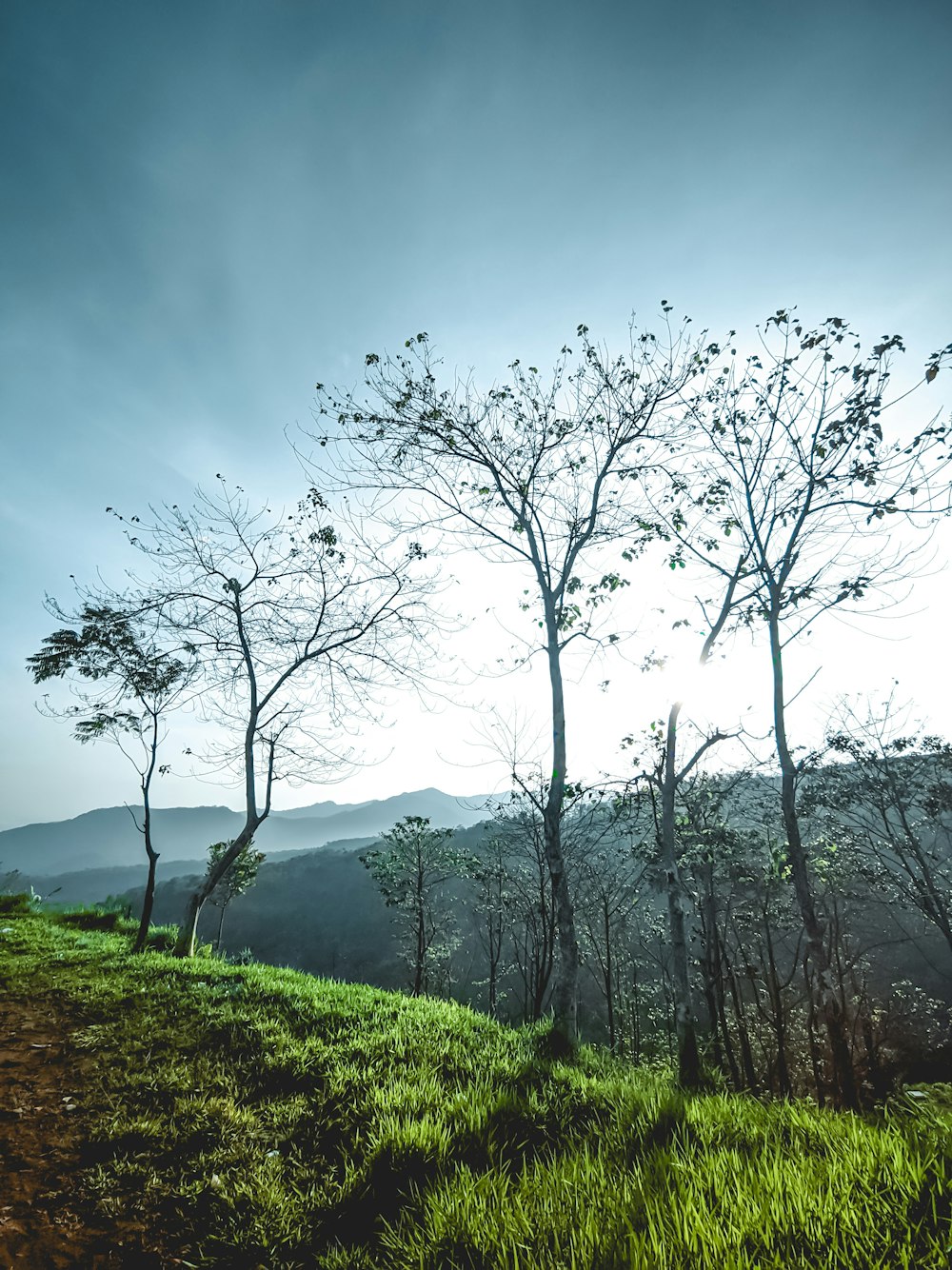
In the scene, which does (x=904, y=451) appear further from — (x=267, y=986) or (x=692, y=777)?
(x=267, y=986)

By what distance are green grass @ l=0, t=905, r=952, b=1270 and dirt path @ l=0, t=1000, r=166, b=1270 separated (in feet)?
0.47

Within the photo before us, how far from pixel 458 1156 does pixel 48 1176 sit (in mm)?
2846

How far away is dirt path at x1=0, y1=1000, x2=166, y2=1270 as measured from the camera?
9.28 ft

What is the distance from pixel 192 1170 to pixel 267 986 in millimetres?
4638

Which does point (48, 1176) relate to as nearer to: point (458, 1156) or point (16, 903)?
point (458, 1156)

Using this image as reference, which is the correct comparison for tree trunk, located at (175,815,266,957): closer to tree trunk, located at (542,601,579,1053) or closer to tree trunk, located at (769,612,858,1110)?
tree trunk, located at (542,601,579,1053)

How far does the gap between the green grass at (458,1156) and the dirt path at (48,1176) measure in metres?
0.14

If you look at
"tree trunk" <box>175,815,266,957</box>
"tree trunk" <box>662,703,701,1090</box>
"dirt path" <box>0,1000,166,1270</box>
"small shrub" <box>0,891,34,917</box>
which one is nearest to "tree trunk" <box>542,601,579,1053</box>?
"tree trunk" <box>662,703,701,1090</box>

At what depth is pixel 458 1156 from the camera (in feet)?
11.9

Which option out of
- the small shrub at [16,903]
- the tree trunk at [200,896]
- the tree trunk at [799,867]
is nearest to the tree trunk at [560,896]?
the tree trunk at [799,867]

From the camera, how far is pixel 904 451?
8375mm

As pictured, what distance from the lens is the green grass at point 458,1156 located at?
2.22 m

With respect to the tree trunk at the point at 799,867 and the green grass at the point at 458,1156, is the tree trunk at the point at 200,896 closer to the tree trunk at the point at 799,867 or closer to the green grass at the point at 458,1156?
the green grass at the point at 458,1156

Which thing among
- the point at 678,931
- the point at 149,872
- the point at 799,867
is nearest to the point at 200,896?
the point at 149,872
